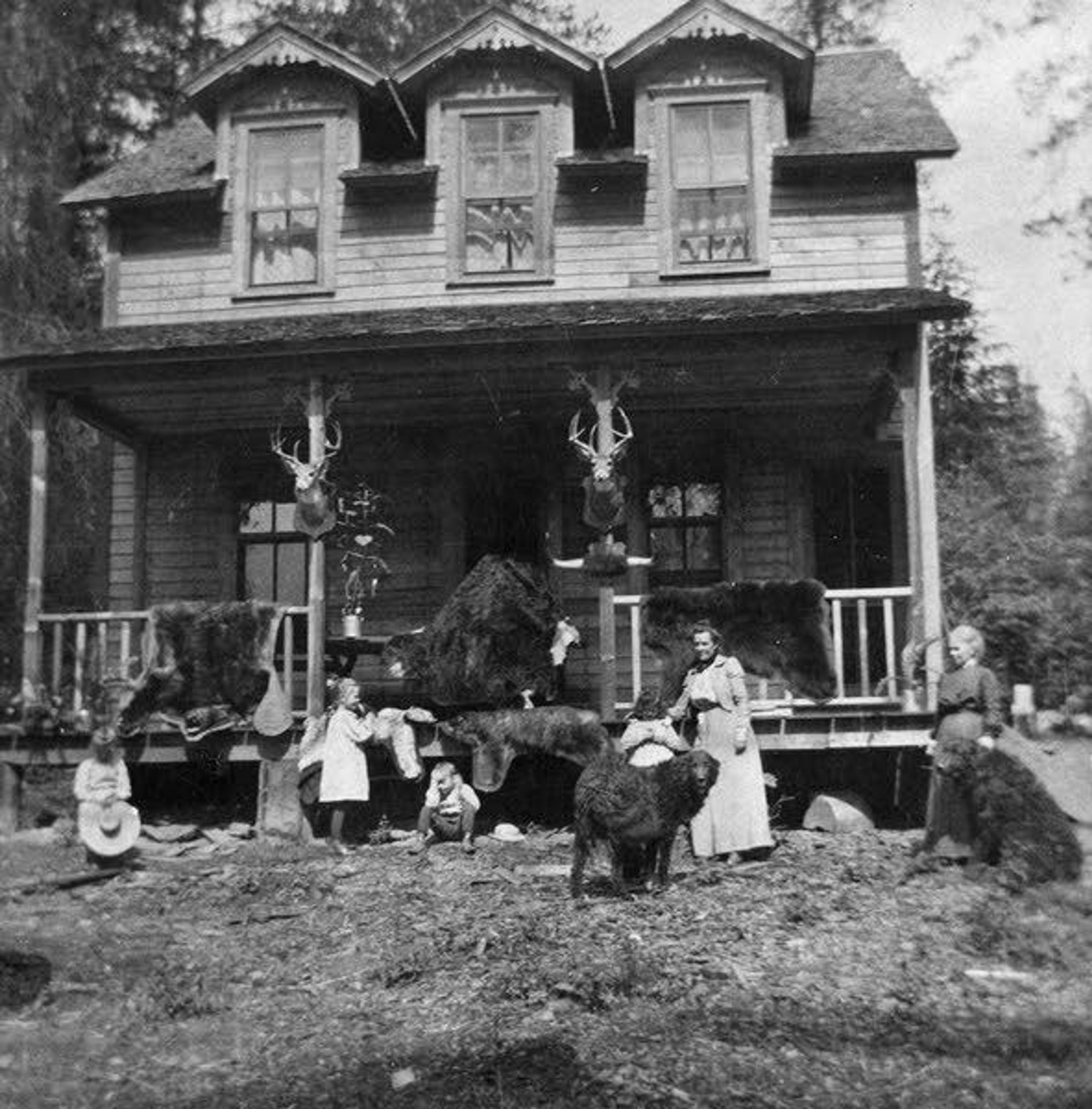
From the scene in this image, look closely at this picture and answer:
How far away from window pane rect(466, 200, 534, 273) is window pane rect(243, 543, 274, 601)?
13.2 ft

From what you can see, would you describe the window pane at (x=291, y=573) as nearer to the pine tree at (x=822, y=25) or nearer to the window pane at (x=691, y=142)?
the window pane at (x=691, y=142)

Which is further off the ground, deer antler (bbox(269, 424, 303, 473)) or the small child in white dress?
deer antler (bbox(269, 424, 303, 473))

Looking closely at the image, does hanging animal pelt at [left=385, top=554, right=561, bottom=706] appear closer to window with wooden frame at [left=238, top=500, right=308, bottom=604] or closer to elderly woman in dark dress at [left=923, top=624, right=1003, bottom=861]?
elderly woman in dark dress at [left=923, top=624, right=1003, bottom=861]

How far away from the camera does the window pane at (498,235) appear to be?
1455 cm

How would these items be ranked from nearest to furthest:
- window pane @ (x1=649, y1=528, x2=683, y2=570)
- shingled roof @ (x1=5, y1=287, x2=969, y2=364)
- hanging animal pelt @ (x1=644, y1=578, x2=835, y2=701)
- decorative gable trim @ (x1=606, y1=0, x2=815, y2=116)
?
hanging animal pelt @ (x1=644, y1=578, x2=835, y2=701)
shingled roof @ (x1=5, y1=287, x2=969, y2=364)
decorative gable trim @ (x1=606, y1=0, x2=815, y2=116)
window pane @ (x1=649, y1=528, x2=683, y2=570)

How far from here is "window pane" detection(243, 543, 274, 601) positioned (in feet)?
50.3

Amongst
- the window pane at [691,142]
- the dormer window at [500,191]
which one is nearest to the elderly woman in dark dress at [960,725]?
the window pane at [691,142]

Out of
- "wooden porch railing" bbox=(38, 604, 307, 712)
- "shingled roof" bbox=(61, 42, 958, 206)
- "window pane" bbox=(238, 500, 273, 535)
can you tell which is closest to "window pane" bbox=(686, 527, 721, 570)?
"shingled roof" bbox=(61, 42, 958, 206)

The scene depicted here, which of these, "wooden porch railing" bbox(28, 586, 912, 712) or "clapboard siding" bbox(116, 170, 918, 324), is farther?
"clapboard siding" bbox(116, 170, 918, 324)

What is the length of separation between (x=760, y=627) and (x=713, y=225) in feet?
16.9

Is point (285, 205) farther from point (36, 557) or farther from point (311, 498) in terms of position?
point (36, 557)

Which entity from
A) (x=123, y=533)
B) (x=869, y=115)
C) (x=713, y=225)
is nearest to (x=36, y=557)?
(x=123, y=533)

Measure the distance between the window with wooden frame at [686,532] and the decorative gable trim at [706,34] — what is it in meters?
4.58

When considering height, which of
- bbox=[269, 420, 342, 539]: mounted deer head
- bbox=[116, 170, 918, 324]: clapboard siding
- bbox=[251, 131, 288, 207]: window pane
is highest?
bbox=[251, 131, 288, 207]: window pane
